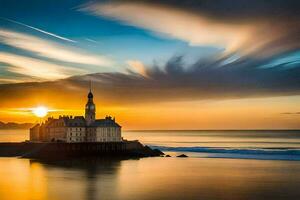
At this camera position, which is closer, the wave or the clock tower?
the wave

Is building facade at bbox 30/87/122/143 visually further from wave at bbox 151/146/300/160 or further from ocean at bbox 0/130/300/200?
ocean at bbox 0/130/300/200

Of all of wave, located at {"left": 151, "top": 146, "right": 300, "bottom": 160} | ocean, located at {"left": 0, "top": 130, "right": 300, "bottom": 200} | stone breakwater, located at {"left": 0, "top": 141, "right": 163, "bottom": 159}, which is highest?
stone breakwater, located at {"left": 0, "top": 141, "right": 163, "bottom": 159}

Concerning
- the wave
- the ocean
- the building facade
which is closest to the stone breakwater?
the building facade

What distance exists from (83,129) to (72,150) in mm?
16596

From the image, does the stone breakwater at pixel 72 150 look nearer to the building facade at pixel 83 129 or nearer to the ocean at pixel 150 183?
the building facade at pixel 83 129

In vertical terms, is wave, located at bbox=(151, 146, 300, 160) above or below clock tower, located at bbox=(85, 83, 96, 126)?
below

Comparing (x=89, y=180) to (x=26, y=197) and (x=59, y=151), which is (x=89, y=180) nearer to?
(x=26, y=197)

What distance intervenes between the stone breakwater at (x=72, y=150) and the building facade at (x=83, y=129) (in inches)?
415

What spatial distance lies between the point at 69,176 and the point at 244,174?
20.2 metres

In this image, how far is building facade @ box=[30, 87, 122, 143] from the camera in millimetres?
105625

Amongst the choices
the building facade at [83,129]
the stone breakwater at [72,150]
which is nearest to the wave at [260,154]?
the stone breakwater at [72,150]

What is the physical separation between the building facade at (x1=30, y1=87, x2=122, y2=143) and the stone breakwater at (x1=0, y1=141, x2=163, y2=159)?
34.6 feet

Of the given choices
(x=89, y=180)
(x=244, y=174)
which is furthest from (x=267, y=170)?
(x=89, y=180)

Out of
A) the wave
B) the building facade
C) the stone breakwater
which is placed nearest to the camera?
the wave
